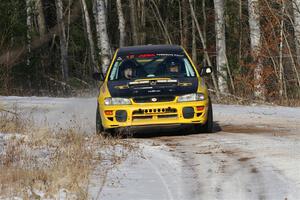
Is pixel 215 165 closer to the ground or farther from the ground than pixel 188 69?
closer to the ground

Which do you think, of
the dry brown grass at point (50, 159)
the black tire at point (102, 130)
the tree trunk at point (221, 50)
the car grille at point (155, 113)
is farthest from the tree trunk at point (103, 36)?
the car grille at point (155, 113)

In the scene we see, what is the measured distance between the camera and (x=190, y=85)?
43.7 feet

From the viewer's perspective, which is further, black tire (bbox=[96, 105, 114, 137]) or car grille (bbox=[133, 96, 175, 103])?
black tire (bbox=[96, 105, 114, 137])

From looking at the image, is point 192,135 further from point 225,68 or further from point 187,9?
point 187,9

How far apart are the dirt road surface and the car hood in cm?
75

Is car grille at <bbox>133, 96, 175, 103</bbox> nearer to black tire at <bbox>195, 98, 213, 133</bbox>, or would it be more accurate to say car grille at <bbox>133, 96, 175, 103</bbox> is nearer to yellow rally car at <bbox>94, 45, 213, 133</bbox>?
yellow rally car at <bbox>94, 45, 213, 133</bbox>

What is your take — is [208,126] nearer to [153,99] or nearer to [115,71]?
[153,99]

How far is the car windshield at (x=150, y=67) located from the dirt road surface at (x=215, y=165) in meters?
1.02

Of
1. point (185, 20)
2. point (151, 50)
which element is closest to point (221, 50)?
point (151, 50)

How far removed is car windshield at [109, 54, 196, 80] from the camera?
14.2 metres

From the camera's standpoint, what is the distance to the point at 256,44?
2494cm

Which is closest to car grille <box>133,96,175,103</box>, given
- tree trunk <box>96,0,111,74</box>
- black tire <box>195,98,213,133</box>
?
black tire <box>195,98,213,133</box>

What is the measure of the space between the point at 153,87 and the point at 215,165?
3621 mm

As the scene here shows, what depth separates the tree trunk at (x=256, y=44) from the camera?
2414cm
